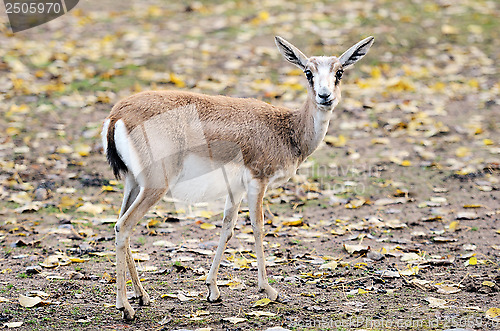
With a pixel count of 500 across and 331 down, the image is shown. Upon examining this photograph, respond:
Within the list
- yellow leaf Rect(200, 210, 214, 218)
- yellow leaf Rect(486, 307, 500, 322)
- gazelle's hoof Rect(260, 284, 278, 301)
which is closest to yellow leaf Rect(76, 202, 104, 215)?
yellow leaf Rect(200, 210, 214, 218)

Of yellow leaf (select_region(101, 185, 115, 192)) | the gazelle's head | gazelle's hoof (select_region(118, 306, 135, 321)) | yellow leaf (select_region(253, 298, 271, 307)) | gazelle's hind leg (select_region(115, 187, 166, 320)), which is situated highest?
the gazelle's head

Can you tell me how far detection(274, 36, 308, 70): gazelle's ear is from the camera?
5418 millimetres

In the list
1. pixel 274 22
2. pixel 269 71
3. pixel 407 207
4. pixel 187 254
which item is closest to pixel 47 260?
pixel 187 254

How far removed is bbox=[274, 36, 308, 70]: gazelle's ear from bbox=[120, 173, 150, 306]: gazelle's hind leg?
177cm

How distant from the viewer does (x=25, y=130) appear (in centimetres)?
877

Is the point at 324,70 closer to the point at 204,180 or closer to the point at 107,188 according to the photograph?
the point at 204,180

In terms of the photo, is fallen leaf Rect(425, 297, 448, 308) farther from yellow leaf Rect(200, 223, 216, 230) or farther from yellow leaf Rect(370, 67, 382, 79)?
yellow leaf Rect(370, 67, 382, 79)

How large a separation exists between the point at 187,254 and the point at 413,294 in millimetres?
2210

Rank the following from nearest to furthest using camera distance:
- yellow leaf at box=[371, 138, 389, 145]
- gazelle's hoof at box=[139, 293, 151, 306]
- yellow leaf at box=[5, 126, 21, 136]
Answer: gazelle's hoof at box=[139, 293, 151, 306]
yellow leaf at box=[5, 126, 21, 136]
yellow leaf at box=[371, 138, 389, 145]

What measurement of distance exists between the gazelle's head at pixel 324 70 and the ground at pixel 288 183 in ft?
5.23

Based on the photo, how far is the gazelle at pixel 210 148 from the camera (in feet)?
15.9

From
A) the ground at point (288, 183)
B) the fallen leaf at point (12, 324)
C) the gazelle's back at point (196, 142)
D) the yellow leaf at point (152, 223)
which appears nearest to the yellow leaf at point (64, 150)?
the ground at point (288, 183)

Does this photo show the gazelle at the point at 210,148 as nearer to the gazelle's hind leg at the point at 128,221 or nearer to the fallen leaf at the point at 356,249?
the gazelle's hind leg at the point at 128,221

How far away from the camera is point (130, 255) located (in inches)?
197
